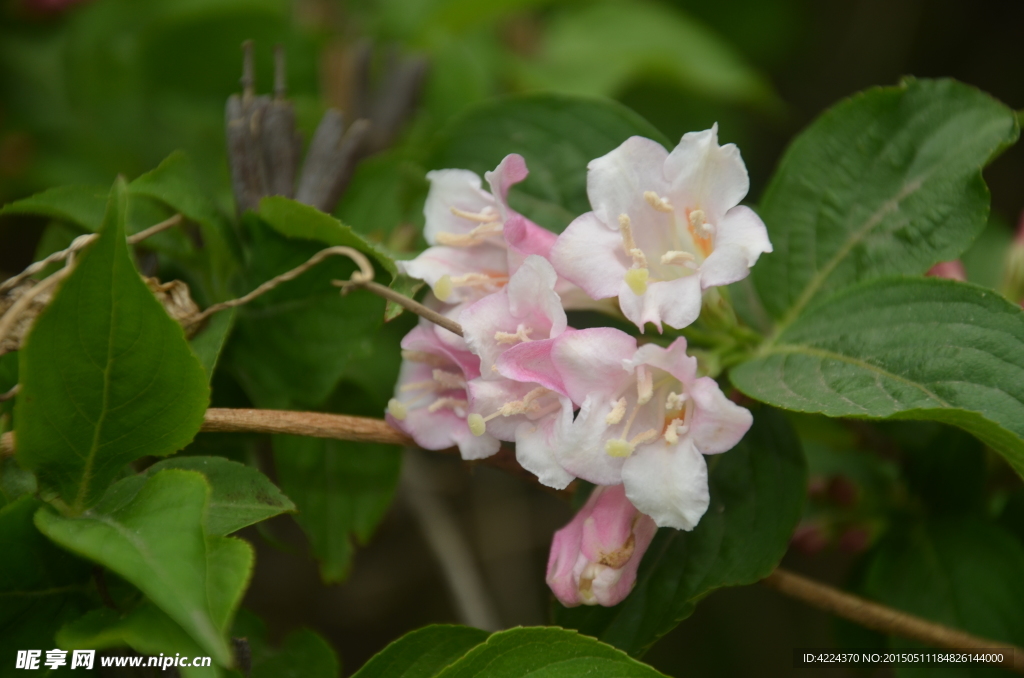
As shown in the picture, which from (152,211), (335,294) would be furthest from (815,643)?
(152,211)

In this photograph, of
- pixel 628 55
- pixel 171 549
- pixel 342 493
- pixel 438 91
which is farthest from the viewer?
pixel 628 55

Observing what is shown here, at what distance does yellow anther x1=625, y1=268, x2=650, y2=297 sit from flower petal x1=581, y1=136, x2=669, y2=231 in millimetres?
66

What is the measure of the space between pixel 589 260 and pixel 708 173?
14 centimetres

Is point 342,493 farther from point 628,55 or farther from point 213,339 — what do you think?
point 628,55

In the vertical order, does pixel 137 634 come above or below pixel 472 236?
below

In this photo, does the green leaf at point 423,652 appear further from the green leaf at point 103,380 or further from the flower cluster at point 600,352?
the green leaf at point 103,380

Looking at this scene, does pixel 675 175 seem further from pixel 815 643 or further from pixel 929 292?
pixel 815 643

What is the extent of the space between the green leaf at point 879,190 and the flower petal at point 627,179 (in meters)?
0.25

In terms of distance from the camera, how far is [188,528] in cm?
59

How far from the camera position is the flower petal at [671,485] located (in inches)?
26.4

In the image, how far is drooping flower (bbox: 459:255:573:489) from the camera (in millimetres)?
706

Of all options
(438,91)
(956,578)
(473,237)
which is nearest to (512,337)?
(473,237)

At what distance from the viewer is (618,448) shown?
2.22 feet

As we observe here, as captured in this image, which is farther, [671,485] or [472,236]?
[472,236]
